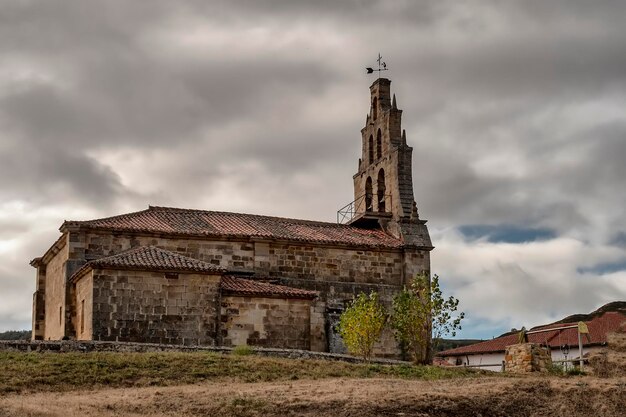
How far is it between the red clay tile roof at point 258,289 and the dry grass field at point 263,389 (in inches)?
239

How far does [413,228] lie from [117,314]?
13.0m

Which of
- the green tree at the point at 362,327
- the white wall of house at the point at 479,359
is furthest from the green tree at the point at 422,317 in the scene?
the white wall of house at the point at 479,359

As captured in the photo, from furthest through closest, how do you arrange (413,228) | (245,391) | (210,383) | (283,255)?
(413,228) → (283,255) → (210,383) → (245,391)

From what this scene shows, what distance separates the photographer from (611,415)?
19453 millimetres

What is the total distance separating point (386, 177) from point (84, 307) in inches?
564

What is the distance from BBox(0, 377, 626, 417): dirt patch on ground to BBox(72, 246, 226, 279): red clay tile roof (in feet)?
27.1

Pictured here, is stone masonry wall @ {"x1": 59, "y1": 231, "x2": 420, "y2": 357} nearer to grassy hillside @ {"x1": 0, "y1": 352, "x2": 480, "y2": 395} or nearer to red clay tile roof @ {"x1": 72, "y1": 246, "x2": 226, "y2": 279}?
red clay tile roof @ {"x1": 72, "y1": 246, "x2": 226, "y2": 279}

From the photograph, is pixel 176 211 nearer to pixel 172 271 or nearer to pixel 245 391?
pixel 172 271

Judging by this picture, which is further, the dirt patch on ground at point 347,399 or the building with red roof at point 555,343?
the building with red roof at point 555,343

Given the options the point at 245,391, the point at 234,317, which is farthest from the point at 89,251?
the point at 245,391

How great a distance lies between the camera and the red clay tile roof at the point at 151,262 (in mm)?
27578

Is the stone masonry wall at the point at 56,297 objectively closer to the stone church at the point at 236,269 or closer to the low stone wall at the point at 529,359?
the stone church at the point at 236,269

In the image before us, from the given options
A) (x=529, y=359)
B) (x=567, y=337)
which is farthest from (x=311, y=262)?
(x=567, y=337)

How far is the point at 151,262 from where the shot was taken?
2822 centimetres
